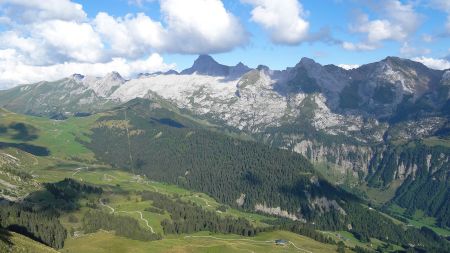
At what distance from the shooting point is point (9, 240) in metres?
155

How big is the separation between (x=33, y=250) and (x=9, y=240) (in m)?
7.50

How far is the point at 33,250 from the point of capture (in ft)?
513
